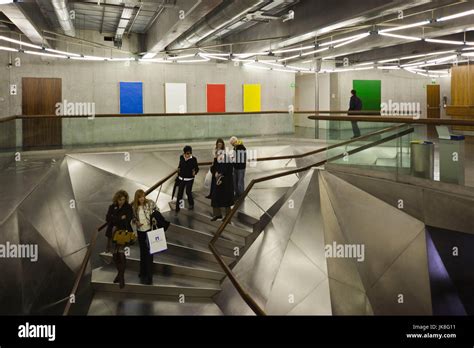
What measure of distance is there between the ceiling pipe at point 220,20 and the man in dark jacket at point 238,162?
9.00 ft

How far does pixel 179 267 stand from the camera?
8945 millimetres

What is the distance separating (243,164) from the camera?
10.2 meters

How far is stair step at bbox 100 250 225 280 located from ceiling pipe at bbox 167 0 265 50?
5.28 meters

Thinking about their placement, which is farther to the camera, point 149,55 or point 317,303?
point 149,55

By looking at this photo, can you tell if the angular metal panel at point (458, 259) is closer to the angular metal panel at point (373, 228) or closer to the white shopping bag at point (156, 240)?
the angular metal panel at point (373, 228)

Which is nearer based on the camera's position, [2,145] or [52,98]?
[2,145]

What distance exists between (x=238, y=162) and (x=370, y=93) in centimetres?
1566

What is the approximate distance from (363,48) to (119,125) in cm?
898

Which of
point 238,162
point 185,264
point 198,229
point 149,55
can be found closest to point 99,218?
point 198,229

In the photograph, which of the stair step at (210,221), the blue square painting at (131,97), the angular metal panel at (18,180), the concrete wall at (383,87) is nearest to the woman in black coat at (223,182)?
the stair step at (210,221)

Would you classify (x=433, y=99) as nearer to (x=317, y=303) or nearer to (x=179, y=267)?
(x=317, y=303)

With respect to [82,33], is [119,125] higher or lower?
lower

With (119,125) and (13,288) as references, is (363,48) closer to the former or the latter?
(119,125)
